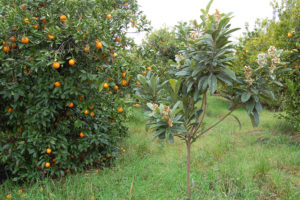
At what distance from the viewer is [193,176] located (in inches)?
118

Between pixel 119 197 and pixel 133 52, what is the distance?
91.1 inches

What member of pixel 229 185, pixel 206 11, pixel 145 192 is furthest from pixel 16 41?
pixel 229 185

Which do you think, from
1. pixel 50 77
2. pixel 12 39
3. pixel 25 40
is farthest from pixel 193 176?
pixel 12 39

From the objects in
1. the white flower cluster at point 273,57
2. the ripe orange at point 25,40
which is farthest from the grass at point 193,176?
the ripe orange at point 25,40

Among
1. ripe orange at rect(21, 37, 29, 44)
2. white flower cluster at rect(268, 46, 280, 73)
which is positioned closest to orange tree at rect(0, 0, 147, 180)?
ripe orange at rect(21, 37, 29, 44)

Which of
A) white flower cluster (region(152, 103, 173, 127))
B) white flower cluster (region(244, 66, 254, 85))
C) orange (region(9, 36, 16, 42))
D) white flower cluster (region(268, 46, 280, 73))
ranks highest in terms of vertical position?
orange (region(9, 36, 16, 42))

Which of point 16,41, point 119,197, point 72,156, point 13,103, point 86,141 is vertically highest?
point 16,41

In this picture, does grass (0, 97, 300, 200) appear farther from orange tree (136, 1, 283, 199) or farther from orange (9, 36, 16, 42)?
orange (9, 36, 16, 42)

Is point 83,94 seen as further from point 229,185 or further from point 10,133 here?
point 229,185

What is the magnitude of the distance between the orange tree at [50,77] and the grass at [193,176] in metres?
0.35

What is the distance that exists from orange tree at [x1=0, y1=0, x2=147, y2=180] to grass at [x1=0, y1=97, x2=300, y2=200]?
13.8 inches

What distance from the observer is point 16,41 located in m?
2.45

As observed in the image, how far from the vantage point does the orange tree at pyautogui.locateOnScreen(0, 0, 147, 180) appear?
2350 mm

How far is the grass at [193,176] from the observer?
2.59 meters
